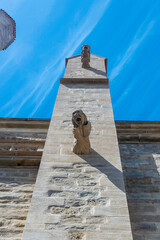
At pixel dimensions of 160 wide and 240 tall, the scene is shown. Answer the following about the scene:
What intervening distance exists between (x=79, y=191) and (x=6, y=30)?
19004 mm

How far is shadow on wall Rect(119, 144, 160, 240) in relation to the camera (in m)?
3.89

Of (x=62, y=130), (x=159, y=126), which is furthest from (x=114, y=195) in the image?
(x=159, y=126)

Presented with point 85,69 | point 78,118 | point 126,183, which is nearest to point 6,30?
point 85,69

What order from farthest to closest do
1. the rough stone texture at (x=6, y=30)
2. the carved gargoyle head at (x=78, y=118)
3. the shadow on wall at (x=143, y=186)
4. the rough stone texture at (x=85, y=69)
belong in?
the rough stone texture at (x=6, y=30), the rough stone texture at (x=85, y=69), the carved gargoyle head at (x=78, y=118), the shadow on wall at (x=143, y=186)

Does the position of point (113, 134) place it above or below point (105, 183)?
Answer: above

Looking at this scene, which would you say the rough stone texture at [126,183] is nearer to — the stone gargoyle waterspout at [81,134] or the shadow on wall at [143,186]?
the shadow on wall at [143,186]

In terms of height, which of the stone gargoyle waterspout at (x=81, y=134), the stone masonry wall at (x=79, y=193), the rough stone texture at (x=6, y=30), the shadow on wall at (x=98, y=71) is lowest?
the stone masonry wall at (x=79, y=193)

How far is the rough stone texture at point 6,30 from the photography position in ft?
63.4

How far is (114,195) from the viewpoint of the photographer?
3656mm

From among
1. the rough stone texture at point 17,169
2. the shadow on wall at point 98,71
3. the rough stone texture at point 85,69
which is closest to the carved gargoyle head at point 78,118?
the rough stone texture at point 17,169

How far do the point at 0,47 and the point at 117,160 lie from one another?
1639 cm

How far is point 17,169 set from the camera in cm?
526

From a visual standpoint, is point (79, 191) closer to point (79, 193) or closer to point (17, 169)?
point (79, 193)

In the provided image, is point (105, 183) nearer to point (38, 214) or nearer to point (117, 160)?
point (117, 160)
